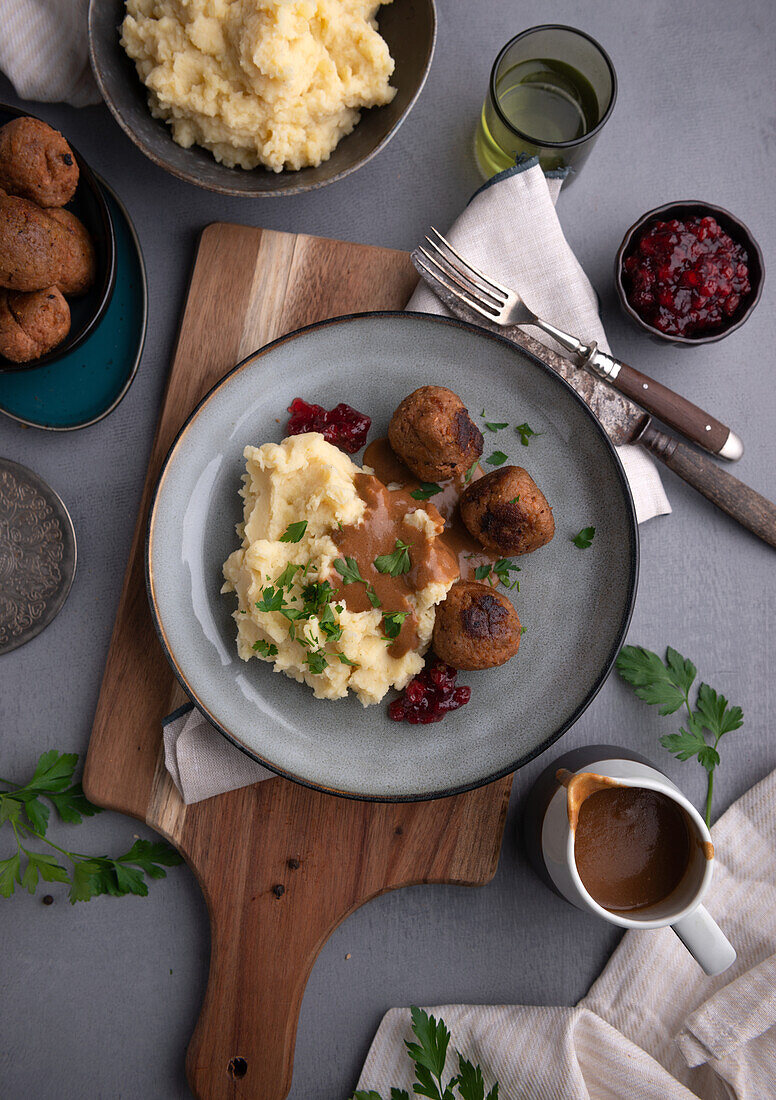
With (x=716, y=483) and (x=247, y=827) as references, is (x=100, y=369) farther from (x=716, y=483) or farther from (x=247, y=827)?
(x=716, y=483)

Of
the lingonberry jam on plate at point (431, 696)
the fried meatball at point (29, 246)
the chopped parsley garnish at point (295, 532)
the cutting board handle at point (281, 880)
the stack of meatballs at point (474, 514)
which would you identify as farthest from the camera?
the cutting board handle at point (281, 880)

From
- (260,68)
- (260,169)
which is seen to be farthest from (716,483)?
(260,68)

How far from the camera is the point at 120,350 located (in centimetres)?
419

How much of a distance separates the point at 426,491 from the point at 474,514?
12.4 inches

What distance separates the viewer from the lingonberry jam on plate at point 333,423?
3.90 metres

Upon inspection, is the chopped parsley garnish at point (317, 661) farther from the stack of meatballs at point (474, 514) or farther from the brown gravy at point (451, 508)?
the brown gravy at point (451, 508)

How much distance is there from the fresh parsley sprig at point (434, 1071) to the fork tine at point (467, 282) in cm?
Answer: 392

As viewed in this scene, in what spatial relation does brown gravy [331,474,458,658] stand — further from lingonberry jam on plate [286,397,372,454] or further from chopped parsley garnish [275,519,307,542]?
lingonberry jam on plate [286,397,372,454]

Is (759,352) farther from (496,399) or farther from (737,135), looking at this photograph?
(496,399)

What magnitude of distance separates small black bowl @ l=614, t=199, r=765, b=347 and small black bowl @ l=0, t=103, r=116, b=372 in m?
2.70

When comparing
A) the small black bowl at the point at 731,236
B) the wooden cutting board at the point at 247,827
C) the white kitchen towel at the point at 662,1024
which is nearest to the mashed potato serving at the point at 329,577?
the wooden cutting board at the point at 247,827

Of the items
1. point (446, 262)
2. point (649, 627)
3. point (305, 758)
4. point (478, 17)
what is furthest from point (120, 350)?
point (649, 627)

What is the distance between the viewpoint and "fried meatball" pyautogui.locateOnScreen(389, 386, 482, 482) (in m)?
3.53

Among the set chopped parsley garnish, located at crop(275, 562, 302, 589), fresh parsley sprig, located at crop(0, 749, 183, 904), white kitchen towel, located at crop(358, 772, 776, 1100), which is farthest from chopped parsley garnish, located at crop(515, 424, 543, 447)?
fresh parsley sprig, located at crop(0, 749, 183, 904)
